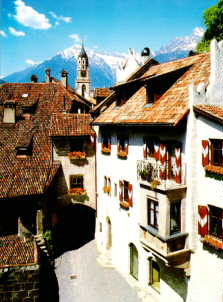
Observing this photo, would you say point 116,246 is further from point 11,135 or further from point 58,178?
point 11,135

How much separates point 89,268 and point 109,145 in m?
9.68

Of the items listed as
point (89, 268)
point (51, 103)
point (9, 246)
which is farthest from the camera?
point (51, 103)

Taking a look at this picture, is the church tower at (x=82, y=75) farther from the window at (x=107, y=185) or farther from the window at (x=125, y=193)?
the window at (x=125, y=193)

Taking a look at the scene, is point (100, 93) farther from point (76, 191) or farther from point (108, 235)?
point (108, 235)

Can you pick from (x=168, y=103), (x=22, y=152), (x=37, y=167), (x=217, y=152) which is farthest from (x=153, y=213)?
(x=22, y=152)

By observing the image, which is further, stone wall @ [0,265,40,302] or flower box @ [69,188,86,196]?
flower box @ [69,188,86,196]

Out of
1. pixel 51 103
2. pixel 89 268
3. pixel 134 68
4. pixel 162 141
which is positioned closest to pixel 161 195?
pixel 162 141

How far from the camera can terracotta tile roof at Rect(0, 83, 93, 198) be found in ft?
69.2

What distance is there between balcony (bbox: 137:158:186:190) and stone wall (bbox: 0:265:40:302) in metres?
8.64

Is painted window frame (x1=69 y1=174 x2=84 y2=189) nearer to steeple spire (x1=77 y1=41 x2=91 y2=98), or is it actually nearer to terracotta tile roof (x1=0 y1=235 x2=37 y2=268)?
terracotta tile roof (x1=0 y1=235 x2=37 y2=268)

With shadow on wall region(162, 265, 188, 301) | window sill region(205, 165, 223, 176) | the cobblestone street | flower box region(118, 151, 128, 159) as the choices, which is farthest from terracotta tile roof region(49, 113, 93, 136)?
window sill region(205, 165, 223, 176)

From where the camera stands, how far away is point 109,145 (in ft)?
70.9

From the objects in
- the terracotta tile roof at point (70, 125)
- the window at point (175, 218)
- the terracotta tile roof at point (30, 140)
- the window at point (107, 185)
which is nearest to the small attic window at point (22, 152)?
the terracotta tile roof at point (30, 140)

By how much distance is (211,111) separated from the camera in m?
12.5
